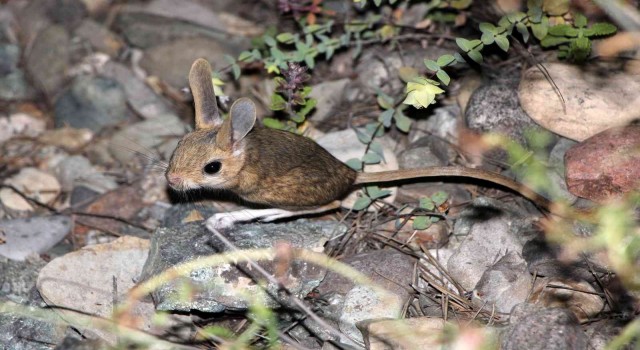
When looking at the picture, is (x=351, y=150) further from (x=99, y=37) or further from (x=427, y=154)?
(x=99, y=37)

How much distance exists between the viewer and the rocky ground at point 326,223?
3465 millimetres

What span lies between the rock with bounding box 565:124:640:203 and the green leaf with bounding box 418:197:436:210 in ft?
2.31

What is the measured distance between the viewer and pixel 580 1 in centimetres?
446

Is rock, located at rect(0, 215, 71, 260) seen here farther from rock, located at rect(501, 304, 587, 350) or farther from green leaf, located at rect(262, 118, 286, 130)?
rock, located at rect(501, 304, 587, 350)

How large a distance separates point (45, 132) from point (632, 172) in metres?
3.79

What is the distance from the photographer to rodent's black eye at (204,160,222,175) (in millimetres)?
3965

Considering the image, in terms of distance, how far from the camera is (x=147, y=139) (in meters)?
5.12

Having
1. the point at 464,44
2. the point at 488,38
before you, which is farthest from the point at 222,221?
the point at 488,38

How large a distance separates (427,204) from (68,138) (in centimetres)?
264

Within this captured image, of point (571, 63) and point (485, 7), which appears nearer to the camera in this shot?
point (571, 63)

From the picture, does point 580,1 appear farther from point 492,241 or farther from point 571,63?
point 492,241

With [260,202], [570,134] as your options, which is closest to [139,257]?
[260,202]

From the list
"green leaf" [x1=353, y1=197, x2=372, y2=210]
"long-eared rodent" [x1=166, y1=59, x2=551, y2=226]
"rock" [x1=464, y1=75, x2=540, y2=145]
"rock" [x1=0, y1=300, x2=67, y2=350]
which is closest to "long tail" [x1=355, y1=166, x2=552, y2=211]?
"long-eared rodent" [x1=166, y1=59, x2=551, y2=226]

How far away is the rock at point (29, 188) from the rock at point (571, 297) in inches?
119
